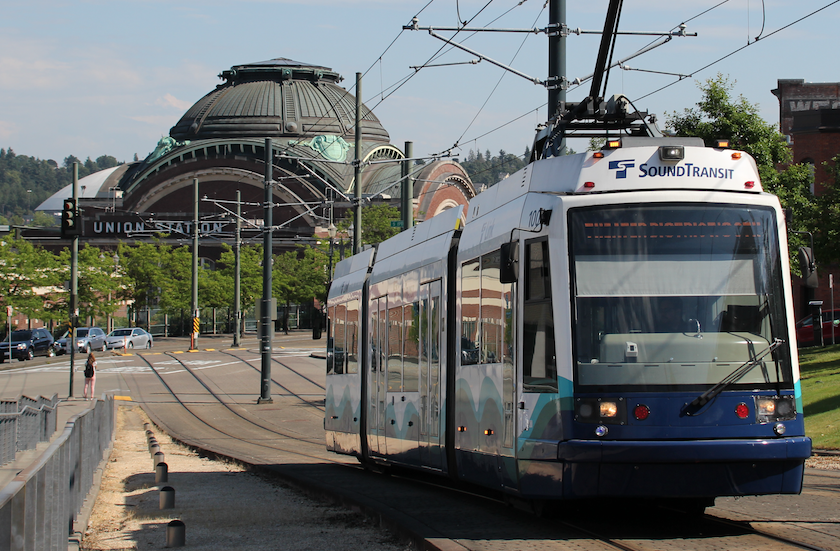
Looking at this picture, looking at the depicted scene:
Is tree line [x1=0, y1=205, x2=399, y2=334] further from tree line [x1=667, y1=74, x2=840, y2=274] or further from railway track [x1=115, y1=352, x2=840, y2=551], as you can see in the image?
railway track [x1=115, y1=352, x2=840, y2=551]

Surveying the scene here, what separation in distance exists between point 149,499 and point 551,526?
6.02 meters

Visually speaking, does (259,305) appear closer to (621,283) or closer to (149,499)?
(149,499)

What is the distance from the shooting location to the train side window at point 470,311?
977 cm

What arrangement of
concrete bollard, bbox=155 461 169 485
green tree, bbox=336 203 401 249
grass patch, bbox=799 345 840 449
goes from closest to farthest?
concrete bollard, bbox=155 461 169 485 → grass patch, bbox=799 345 840 449 → green tree, bbox=336 203 401 249

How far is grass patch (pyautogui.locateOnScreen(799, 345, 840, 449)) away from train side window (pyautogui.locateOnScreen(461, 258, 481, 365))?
788cm

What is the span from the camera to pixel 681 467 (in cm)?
767

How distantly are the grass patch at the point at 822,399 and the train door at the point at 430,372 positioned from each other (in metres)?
7.22

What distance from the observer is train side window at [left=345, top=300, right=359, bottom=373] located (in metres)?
15.0

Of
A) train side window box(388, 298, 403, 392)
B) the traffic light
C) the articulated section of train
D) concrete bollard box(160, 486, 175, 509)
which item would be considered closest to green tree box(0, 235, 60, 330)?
the traffic light

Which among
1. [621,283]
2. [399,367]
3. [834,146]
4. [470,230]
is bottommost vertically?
[399,367]

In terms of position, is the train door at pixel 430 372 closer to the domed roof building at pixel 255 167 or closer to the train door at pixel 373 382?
the train door at pixel 373 382

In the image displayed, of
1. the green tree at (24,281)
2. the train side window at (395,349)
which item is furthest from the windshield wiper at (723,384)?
the green tree at (24,281)

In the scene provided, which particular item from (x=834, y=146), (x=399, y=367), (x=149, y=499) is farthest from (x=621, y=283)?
(x=834, y=146)

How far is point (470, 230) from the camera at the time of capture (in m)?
10.3
